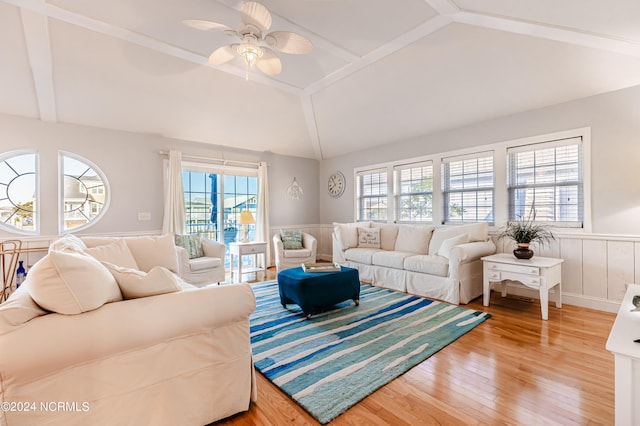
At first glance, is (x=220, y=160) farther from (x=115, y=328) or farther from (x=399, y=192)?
(x=115, y=328)

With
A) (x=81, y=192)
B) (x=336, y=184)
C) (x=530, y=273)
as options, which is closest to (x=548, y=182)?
(x=530, y=273)

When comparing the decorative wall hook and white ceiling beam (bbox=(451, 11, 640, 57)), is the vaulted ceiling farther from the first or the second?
the decorative wall hook

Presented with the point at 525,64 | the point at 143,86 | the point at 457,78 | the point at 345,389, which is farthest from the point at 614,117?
the point at 143,86

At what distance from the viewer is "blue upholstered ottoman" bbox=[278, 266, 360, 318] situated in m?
3.03

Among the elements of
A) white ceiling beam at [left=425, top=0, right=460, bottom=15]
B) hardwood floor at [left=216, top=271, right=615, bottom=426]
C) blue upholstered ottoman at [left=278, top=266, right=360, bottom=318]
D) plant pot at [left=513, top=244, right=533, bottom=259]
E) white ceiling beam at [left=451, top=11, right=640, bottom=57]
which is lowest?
hardwood floor at [left=216, top=271, right=615, bottom=426]

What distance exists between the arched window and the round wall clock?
428 cm

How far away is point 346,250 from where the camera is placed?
16.4 ft

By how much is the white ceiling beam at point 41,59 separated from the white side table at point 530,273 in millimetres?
5600

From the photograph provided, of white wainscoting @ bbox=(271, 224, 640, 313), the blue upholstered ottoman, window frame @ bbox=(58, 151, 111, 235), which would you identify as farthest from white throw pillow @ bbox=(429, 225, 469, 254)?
window frame @ bbox=(58, 151, 111, 235)

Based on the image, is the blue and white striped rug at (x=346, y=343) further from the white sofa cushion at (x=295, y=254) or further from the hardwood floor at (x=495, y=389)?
the white sofa cushion at (x=295, y=254)

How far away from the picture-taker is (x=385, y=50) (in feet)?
11.6

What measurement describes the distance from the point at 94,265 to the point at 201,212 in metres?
3.99

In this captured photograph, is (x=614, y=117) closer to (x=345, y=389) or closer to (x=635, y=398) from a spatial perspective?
(x=635, y=398)

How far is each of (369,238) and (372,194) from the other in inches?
49.3
